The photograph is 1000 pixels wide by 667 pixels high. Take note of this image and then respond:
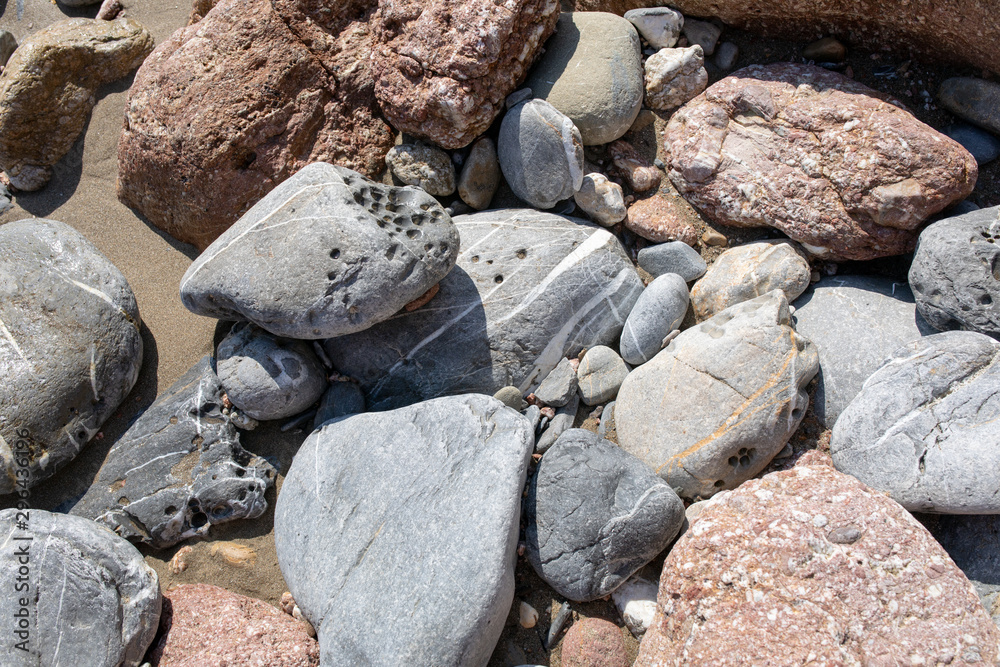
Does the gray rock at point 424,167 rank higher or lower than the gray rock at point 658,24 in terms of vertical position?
lower

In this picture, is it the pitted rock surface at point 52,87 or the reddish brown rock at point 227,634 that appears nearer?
the reddish brown rock at point 227,634

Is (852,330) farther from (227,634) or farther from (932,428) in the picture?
(227,634)

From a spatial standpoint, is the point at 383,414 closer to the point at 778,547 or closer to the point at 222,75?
the point at 778,547

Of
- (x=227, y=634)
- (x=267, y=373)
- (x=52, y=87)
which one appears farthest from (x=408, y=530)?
(x=52, y=87)

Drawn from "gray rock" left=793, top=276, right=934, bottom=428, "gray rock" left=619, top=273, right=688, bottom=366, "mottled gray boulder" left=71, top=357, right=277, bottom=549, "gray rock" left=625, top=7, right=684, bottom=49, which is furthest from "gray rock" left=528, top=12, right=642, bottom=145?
"mottled gray boulder" left=71, top=357, right=277, bottom=549

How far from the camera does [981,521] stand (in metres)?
2.72

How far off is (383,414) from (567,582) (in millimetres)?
1146

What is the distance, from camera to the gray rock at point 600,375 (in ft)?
10.8

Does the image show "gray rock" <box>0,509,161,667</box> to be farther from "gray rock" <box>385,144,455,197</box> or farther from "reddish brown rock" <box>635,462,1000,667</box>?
"gray rock" <box>385,144,455,197</box>

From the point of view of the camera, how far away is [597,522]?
2.76 metres

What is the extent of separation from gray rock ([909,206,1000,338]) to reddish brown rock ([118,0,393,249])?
2.85 m

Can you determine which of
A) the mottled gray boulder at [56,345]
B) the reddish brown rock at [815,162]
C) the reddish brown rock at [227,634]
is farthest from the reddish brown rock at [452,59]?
the reddish brown rock at [227,634]

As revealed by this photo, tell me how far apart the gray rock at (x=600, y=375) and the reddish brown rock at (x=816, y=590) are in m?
0.86

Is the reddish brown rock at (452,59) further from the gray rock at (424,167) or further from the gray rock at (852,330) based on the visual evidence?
the gray rock at (852,330)
